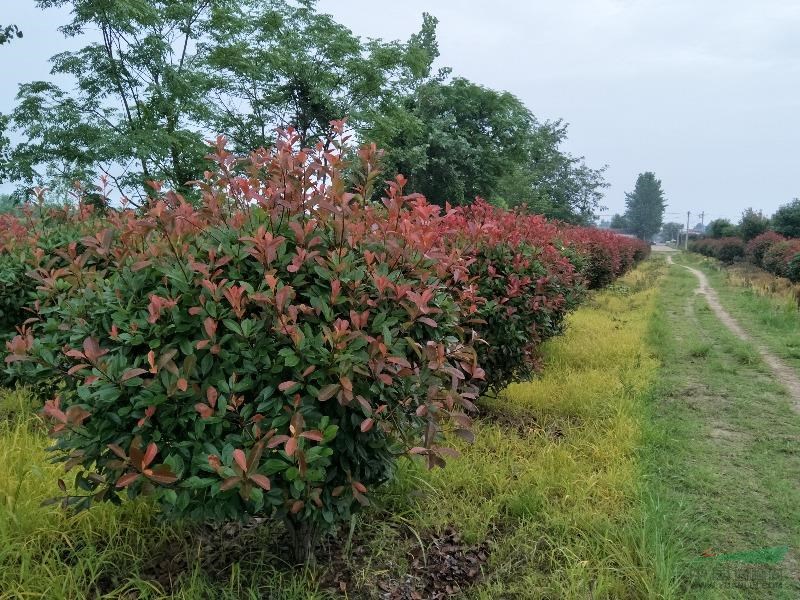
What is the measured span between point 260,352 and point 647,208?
9667 cm

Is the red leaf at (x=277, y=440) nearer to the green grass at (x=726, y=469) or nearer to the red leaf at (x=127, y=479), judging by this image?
the red leaf at (x=127, y=479)

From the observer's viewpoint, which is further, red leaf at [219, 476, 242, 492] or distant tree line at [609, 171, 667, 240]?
distant tree line at [609, 171, 667, 240]

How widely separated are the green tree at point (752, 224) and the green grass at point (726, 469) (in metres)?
24.5

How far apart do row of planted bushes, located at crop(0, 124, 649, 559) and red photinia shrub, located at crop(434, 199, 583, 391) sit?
1646 millimetres

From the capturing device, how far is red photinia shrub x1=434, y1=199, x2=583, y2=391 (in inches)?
151

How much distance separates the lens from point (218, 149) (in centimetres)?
202

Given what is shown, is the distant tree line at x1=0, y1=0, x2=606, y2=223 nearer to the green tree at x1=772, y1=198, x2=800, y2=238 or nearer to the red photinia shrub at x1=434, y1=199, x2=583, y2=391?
the red photinia shrub at x1=434, y1=199, x2=583, y2=391

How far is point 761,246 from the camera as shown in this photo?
2133 centimetres

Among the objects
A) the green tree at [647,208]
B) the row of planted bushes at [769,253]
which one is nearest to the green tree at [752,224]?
the row of planted bushes at [769,253]

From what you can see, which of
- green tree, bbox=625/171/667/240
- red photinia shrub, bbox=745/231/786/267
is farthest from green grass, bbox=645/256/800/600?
green tree, bbox=625/171/667/240

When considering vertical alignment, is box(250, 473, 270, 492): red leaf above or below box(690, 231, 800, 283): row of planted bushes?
below

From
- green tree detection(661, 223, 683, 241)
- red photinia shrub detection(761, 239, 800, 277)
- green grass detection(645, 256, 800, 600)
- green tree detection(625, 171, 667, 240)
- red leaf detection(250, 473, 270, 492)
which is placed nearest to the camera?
red leaf detection(250, 473, 270, 492)

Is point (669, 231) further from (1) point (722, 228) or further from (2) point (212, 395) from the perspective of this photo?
(2) point (212, 395)

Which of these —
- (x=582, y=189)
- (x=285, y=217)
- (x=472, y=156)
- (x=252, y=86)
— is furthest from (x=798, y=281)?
(x=582, y=189)
